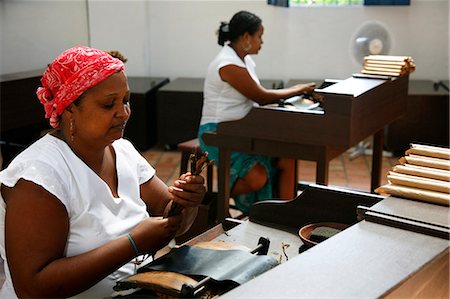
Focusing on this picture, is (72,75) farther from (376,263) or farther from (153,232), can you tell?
(376,263)

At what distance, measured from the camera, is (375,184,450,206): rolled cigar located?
1.57 metres

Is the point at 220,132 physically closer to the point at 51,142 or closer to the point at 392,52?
the point at 51,142

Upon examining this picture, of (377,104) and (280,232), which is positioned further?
(377,104)

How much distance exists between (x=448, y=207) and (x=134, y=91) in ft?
15.3

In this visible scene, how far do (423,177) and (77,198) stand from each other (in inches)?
36.4

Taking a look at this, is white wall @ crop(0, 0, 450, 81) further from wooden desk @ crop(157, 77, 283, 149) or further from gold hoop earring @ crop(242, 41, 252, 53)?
gold hoop earring @ crop(242, 41, 252, 53)

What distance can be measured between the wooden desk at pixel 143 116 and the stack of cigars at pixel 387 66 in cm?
259

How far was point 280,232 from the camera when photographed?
2111mm

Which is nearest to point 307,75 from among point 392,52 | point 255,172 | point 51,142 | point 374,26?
point 392,52

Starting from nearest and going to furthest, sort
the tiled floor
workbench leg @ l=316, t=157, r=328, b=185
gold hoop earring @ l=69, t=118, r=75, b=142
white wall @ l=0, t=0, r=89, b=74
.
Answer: gold hoop earring @ l=69, t=118, r=75, b=142 → workbench leg @ l=316, t=157, r=328, b=185 → the tiled floor → white wall @ l=0, t=0, r=89, b=74

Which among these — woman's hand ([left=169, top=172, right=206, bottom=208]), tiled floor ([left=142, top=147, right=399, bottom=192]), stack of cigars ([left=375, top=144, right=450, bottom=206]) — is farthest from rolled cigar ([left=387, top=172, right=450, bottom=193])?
tiled floor ([left=142, top=147, right=399, bottom=192])

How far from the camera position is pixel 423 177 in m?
1.66

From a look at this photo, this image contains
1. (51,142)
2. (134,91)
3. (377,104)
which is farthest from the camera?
(134,91)

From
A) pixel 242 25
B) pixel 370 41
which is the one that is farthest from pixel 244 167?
pixel 370 41
